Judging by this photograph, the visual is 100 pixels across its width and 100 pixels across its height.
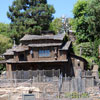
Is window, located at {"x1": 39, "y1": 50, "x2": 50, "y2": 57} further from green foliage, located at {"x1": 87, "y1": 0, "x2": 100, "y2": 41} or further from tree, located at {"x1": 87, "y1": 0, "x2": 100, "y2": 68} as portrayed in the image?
green foliage, located at {"x1": 87, "y1": 0, "x2": 100, "y2": 41}

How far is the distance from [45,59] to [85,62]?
7.06 metres

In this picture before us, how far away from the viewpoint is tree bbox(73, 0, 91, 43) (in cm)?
5275

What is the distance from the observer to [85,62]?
4003 cm

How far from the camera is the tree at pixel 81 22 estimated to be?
173 feet

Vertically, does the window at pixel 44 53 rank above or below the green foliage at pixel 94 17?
below

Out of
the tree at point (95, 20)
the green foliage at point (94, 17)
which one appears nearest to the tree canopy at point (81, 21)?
the green foliage at point (94, 17)

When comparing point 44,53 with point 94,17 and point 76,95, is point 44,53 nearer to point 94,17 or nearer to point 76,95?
point 94,17

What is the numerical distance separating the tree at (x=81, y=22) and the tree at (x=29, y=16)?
5745 mm

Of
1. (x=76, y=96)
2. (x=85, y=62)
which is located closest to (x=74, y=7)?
(x=85, y=62)

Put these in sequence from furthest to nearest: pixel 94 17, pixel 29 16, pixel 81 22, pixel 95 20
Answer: pixel 29 16 → pixel 81 22 → pixel 95 20 → pixel 94 17

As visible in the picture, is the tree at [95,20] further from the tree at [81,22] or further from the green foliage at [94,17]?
the tree at [81,22]

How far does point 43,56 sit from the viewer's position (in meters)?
38.0

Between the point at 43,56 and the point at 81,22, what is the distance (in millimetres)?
18087

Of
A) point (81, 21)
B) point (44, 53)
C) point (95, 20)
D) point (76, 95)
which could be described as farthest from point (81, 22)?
point (76, 95)
